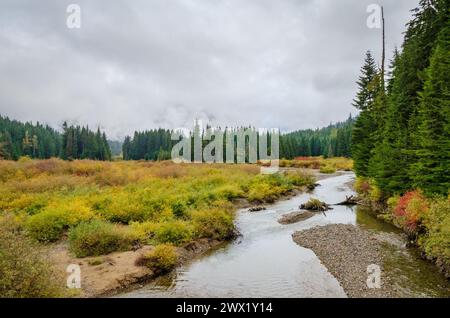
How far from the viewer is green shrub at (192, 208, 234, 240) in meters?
19.5

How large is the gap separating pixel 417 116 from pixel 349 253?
35.0 ft

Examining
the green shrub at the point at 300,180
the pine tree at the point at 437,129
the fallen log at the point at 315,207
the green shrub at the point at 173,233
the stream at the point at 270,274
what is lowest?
the stream at the point at 270,274

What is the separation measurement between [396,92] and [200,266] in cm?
2128

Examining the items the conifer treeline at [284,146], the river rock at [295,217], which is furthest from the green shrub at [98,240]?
the conifer treeline at [284,146]

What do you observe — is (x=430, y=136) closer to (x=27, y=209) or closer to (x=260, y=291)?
(x=260, y=291)

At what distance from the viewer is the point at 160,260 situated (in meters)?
14.8

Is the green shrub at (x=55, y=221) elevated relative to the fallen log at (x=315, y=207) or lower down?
elevated

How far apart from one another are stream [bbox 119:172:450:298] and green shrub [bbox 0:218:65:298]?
3437 mm

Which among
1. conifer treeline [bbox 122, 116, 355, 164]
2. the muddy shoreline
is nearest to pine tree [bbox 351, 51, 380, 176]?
the muddy shoreline

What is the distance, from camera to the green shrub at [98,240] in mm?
15812

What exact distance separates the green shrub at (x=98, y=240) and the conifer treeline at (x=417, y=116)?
52.8 ft

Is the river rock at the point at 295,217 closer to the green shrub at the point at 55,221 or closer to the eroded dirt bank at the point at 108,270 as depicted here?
the eroded dirt bank at the point at 108,270
